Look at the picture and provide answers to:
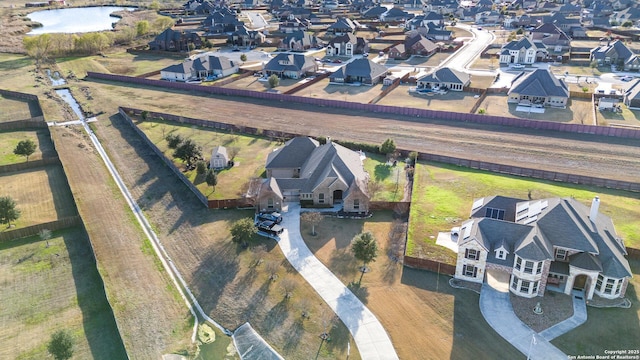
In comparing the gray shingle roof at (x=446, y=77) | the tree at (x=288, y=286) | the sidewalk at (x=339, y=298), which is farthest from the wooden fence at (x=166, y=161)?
the gray shingle roof at (x=446, y=77)

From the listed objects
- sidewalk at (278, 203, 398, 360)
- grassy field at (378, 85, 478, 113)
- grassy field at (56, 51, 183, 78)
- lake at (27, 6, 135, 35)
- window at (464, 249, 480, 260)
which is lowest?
sidewalk at (278, 203, 398, 360)

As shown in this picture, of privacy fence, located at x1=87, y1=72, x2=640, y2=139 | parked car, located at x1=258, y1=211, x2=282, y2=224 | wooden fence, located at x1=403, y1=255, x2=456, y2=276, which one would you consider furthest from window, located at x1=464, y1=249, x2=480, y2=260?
privacy fence, located at x1=87, y1=72, x2=640, y2=139

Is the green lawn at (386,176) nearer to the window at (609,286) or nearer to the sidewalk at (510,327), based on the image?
the sidewalk at (510,327)

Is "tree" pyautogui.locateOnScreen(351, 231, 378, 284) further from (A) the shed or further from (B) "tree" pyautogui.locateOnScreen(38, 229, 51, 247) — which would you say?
(B) "tree" pyautogui.locateOnScreen(38, 229, 51, 247)

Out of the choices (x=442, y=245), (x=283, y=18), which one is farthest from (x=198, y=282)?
(x=283, y=18)

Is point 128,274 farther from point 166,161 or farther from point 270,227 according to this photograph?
point 166,161

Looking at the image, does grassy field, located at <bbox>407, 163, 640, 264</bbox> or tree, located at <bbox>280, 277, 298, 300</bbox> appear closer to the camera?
tree, located at <bbox>280, 277, 298, 300</bbox>
